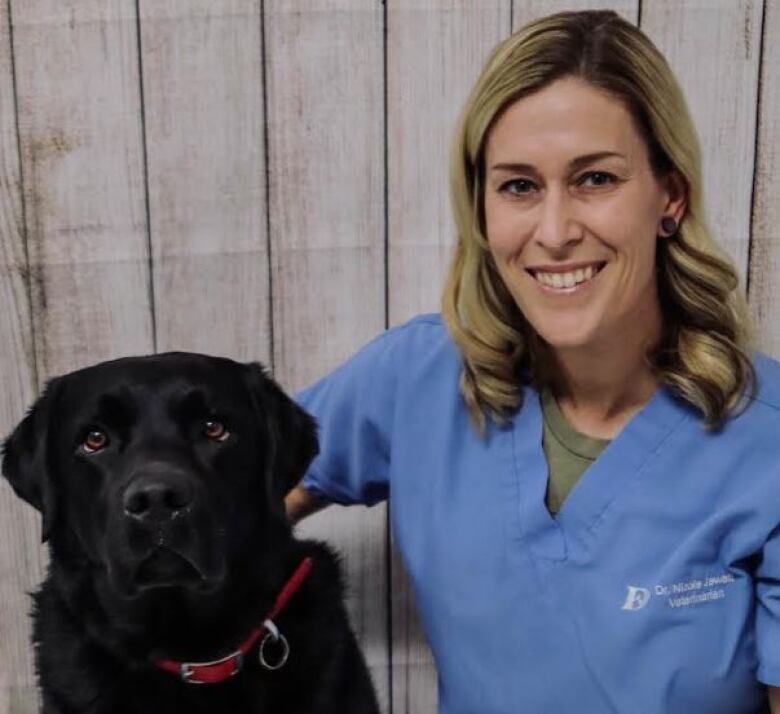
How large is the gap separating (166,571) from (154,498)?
115 mm

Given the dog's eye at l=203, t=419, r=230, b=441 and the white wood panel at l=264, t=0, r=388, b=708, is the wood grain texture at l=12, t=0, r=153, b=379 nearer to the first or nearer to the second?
the white wood panel at l=264, t=0, r=388, b=708

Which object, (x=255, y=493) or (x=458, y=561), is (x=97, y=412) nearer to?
(x=255, y=493)

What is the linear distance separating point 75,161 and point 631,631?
1.08 metres

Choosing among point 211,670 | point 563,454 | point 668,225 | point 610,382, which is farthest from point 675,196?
point 211,670

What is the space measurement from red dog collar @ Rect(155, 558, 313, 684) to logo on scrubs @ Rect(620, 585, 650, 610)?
43cm

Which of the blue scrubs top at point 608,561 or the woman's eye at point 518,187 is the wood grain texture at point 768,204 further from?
the woman's eye at point 518,187

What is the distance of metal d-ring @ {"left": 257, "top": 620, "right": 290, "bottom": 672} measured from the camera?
4.11ft

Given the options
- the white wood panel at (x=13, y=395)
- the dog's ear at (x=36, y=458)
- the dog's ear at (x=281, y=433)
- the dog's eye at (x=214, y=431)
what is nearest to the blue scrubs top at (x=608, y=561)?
the dog's ear at (x=281, y=433)

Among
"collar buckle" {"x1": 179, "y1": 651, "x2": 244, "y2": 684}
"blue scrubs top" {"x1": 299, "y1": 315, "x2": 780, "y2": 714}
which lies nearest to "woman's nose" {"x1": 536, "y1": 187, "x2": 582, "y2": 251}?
"blue scrubs top" {"x1": 299, "y1": 315, "x2": 780, "y2": 714}

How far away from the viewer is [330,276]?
5.29 ft

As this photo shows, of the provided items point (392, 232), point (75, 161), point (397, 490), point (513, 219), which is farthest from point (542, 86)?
point (75, 161)

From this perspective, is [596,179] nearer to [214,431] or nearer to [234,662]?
[214,431]

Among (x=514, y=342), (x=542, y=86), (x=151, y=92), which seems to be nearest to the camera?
(x=542, y=86)

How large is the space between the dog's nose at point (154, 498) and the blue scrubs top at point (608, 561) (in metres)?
0.38
